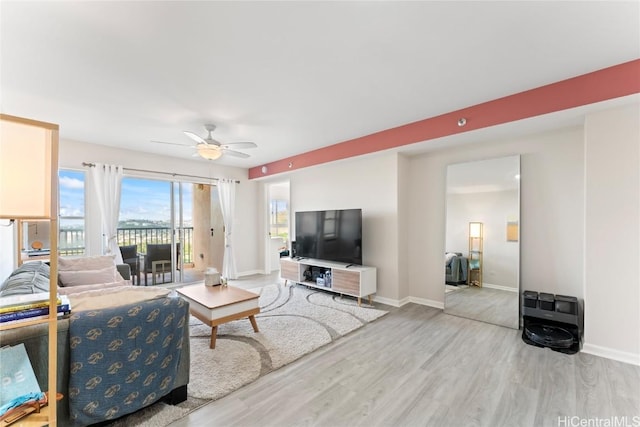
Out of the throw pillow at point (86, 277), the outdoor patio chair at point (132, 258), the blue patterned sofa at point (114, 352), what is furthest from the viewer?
the outdoor patio chair at point (132, 258)

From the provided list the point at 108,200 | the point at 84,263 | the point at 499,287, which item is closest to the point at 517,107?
the point at 499,287

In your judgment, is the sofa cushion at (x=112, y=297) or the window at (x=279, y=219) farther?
the window at (x=279, y=219)

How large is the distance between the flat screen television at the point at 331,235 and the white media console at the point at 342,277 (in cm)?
11

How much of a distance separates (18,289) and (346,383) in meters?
2.41

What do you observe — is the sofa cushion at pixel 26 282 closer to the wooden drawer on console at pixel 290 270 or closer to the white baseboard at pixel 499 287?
the wooden drawer on console at pixel 290 270

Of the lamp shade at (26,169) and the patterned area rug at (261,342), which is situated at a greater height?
the lamp shade at (26,169)

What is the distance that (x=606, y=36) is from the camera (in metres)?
1.82

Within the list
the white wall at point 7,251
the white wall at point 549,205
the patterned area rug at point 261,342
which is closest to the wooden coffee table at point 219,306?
the patterned area rug at point 261,342

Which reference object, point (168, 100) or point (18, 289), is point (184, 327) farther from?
point (168, 100)

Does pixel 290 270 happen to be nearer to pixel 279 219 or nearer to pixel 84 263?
pixel 279 219

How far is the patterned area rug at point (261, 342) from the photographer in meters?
1.87

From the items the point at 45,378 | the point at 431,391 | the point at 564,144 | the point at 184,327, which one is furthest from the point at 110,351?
the point at 564,144

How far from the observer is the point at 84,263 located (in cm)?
319

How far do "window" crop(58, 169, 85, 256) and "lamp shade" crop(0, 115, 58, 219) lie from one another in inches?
159
